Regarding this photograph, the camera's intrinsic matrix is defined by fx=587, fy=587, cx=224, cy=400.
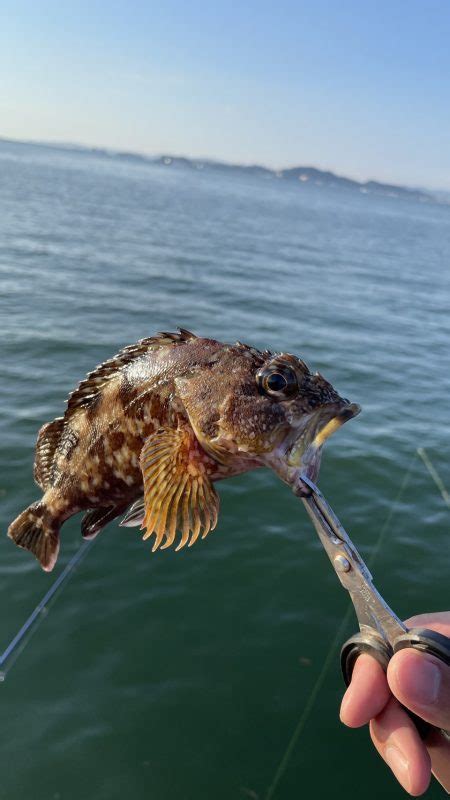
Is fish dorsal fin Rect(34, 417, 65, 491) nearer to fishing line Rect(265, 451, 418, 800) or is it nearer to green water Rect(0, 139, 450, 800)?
green water Rect(0, 139, 450, 800)

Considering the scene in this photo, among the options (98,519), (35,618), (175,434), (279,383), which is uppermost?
(279,383)

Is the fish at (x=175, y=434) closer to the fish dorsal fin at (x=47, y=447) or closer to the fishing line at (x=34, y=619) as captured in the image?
the fish dorsal fin at (x=47, y=447)

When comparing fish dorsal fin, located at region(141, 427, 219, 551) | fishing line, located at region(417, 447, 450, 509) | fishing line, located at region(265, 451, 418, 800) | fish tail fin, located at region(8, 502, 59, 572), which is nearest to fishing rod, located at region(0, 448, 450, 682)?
fishing line, located at region(265, 451, 418, 800)

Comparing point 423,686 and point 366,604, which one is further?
point 366,604

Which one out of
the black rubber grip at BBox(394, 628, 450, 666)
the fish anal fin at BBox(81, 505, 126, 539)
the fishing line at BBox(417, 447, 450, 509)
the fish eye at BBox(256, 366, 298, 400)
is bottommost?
the fishing line at BBox(417, 447, 450, 509)

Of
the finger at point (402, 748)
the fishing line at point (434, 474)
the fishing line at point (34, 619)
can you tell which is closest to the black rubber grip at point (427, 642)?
the finger at point (402, 748)

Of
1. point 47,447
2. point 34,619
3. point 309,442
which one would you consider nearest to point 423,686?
point 309,442

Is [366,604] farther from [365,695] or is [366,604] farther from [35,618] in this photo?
[35,618]

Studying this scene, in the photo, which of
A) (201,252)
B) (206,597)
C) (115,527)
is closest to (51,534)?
(206,597)
